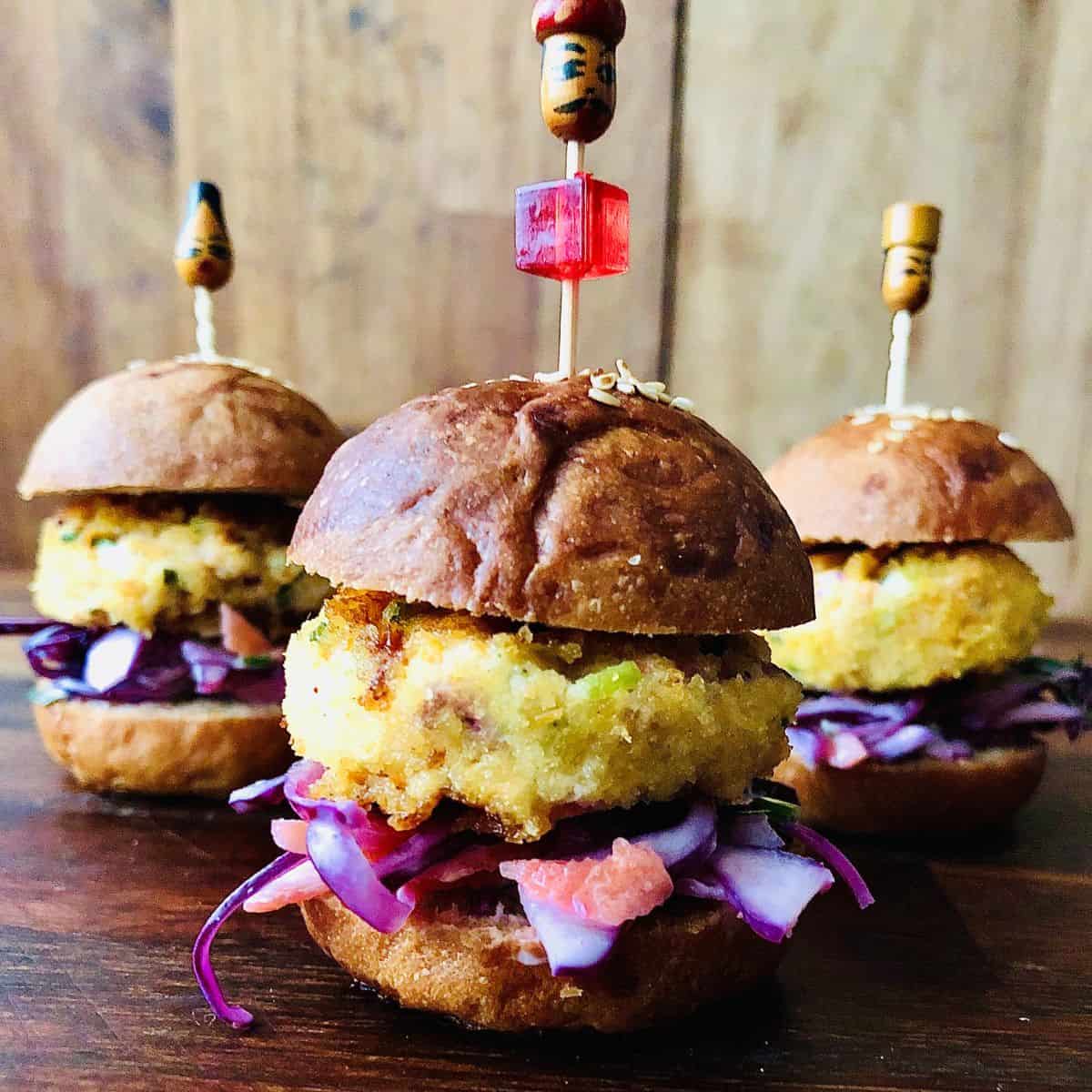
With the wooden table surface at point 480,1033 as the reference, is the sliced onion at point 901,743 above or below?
above

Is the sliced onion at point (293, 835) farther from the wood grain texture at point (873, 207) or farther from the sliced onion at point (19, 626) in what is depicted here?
the wood grain texture at point (873, 207)

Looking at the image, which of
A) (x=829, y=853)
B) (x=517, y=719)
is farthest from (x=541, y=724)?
(x=829, y=853)

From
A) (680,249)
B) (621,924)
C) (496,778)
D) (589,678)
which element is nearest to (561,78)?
(589,678)

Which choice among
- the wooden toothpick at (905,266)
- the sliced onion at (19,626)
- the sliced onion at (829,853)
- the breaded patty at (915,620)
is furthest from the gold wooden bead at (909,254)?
the sliced onion at (19,626)

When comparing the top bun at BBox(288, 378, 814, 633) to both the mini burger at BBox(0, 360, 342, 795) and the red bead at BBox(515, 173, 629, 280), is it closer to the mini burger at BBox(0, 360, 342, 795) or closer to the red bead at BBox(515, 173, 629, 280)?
the red bead at BBox(515, 173, 629, 280)

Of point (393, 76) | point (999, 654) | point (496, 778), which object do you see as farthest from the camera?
point (393, 76)

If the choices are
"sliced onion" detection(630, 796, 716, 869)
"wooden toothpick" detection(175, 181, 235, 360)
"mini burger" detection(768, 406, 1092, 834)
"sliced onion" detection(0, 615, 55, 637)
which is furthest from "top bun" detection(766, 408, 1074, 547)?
"sliced onion" detection(0, 615, 55, 637)

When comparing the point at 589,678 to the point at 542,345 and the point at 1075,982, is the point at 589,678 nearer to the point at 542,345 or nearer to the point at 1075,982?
the point at 1075,982
